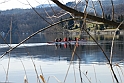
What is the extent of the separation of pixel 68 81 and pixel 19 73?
4767 mm

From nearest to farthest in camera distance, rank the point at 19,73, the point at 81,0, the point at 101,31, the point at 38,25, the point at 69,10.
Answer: the point at 69,10 → the point at 81,0 → the point at 19,73 → the point at 101,31 → the point at 38,25

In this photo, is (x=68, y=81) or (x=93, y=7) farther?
(x=68, y=81)

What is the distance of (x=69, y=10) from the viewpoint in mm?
2158

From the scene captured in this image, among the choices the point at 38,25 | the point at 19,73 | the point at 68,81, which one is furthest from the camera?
the point at 38,25

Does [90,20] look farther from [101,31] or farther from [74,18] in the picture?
[101,31]

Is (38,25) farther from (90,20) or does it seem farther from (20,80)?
(90,20)

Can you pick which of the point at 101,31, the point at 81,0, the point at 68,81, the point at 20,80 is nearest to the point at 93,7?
the point at 81,0

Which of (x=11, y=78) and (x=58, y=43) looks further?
(x=58, y=43)

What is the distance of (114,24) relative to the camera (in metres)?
2.27

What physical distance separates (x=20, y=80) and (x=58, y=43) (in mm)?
29036

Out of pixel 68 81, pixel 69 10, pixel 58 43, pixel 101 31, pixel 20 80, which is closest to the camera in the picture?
pixel 69 10

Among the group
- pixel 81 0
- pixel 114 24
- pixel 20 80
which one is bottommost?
pixel 20 80

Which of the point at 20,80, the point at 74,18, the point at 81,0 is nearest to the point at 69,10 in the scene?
the point at 74,18

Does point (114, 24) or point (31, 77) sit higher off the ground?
point (114, 24)
